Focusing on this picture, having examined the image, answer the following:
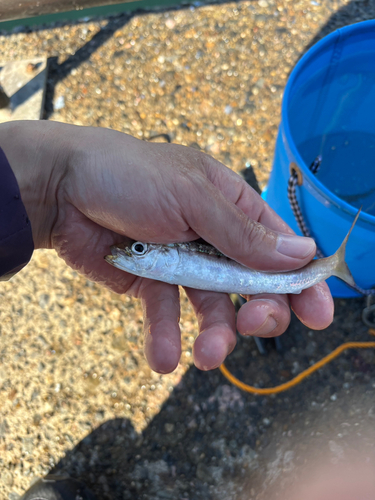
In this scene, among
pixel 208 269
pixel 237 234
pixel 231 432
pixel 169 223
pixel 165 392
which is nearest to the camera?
pixel 237 234

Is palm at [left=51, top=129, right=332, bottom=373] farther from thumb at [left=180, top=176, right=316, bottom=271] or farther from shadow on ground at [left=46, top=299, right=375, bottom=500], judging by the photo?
shadow on ground at [left=46, top=299, right=375, bottom=500]

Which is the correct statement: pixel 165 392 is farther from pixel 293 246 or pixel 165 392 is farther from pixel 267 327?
pixel 293 246

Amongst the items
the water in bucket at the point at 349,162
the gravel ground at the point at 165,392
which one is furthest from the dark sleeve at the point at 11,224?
the water in bucket at the point at 349,162

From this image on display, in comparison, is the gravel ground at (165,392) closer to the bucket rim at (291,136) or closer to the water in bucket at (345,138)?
the water in bucket at (345,138)

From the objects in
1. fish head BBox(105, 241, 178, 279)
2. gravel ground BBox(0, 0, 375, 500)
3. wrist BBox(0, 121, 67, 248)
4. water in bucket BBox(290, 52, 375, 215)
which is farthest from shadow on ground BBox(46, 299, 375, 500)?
wrist BBox(0, 121, 67, 248)

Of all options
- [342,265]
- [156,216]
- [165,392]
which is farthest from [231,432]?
[156,216]

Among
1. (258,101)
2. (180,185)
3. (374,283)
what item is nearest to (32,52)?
(258,101)

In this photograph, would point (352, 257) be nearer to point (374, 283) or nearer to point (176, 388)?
point (374, 283)
